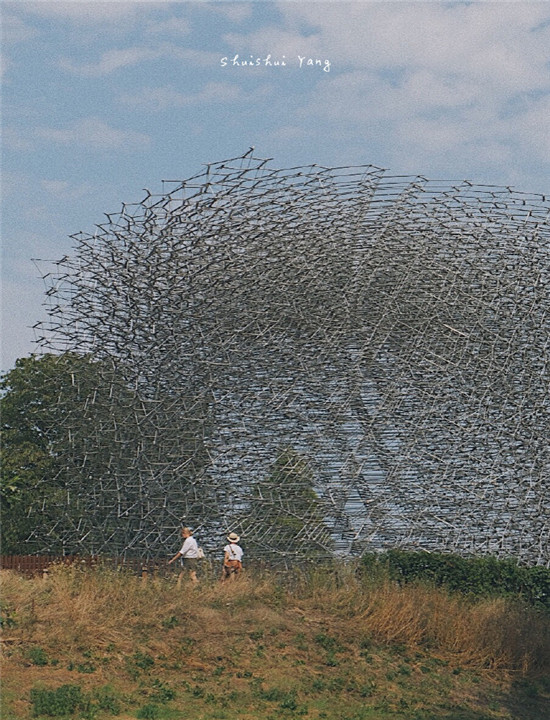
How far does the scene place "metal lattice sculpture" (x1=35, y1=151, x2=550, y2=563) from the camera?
17828mm

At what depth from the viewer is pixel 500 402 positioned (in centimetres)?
1828

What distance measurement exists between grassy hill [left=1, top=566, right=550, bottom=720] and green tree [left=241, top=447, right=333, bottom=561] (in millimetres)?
4017

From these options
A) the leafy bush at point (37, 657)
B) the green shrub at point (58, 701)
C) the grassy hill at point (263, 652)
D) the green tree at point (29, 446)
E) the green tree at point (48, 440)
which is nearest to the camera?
the green shrub at point (58, 701)

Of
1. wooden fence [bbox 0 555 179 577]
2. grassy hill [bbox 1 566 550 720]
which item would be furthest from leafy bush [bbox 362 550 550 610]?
wooden fence [bbox 0 555 179 577]

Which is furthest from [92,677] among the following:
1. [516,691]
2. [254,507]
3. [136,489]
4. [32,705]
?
[136,489]

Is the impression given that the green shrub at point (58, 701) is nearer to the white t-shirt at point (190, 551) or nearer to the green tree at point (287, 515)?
the white t-shirt at point (190, 551)

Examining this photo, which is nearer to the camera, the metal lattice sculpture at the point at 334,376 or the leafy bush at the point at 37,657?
the leafy bush at the point at 37,657

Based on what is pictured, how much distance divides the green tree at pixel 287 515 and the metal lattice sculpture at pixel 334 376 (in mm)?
44

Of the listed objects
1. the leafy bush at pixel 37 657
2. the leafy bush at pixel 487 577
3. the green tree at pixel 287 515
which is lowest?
the leafy bush at pixel 37 657

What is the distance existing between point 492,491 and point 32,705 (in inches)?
449

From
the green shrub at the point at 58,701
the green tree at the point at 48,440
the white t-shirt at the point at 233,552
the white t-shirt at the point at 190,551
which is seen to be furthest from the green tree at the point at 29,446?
the green shrub at the point at 58,701


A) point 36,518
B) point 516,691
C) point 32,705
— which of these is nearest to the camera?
point 32,705

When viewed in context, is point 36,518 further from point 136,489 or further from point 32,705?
point 32,705

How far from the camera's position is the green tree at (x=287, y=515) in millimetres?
17625
